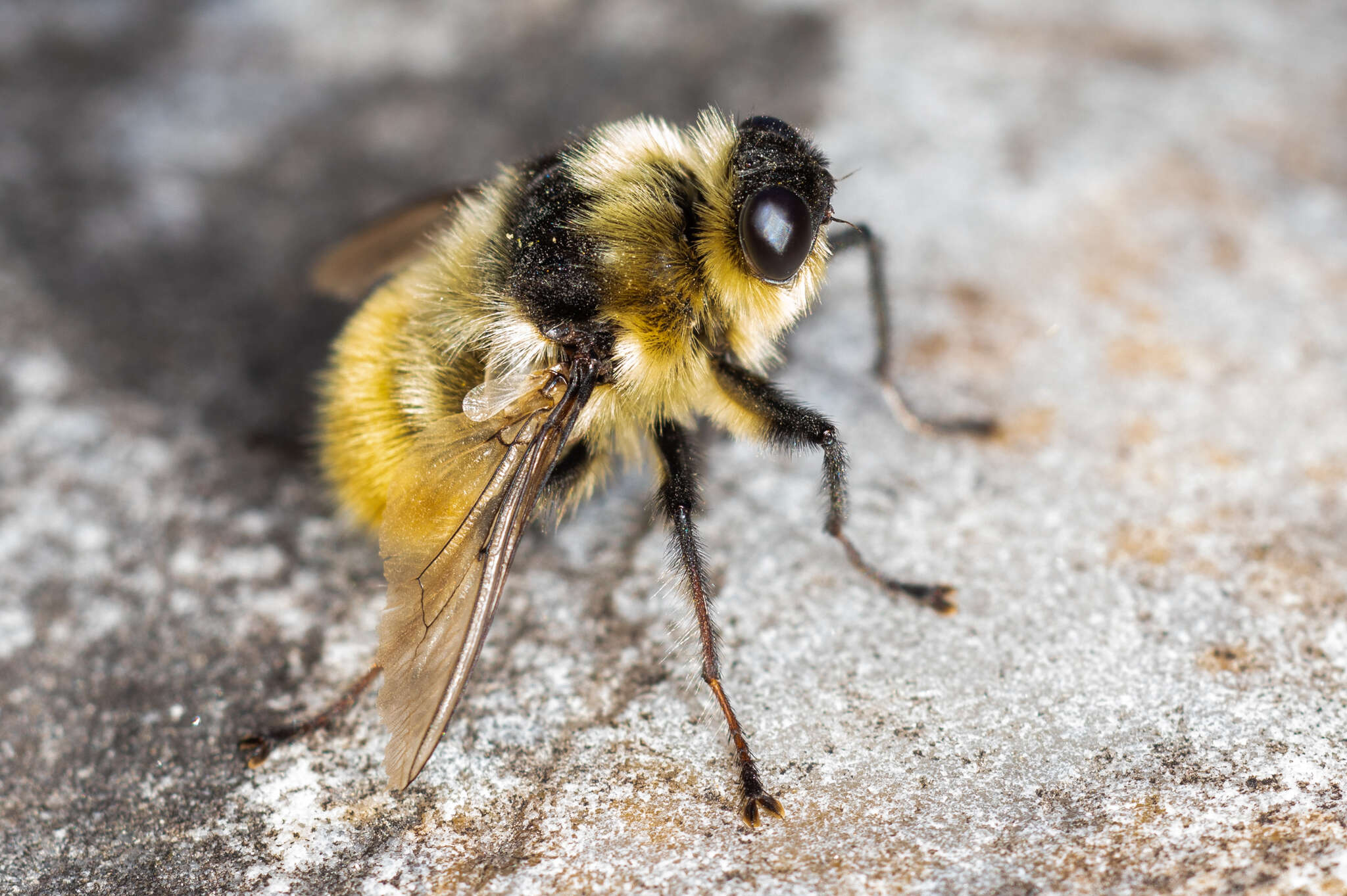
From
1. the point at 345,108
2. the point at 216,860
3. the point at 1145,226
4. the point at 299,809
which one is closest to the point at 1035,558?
the point at 1145,226

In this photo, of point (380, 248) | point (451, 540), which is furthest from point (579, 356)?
point (380, 248)

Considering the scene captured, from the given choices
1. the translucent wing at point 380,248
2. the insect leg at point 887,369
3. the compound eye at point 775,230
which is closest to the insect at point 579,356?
the compound eye at point 775,230

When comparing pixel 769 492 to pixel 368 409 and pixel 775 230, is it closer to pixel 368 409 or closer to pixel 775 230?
pixel 775 230

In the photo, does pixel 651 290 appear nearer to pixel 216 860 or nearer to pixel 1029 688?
pixel 1029 688

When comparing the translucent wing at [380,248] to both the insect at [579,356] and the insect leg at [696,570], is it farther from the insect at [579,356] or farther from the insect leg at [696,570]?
the insect leg at [696,570]

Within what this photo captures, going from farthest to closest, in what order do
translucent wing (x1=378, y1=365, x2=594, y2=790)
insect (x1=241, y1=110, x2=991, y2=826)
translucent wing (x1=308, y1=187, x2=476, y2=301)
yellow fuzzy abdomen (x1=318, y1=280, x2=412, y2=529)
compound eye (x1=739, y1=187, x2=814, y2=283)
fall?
translucent wing (x1=308, y1=187, x2=476, y2=301), yellow fuzzy abdomen (x1=318, y1=280, x2=412, y2=529), compound eye (x1=739, y1=187, x2=814, y2=283), insect (x1=241, y1=110, x2=991, y2=826), translucent wing (x1=378, y1=365, x2=594, y2=790)

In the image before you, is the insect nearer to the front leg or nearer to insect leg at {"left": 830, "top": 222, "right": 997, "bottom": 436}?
the front leg

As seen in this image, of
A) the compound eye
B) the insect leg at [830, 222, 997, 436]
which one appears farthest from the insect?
the insect leg at [830, 222, 997, 436]
